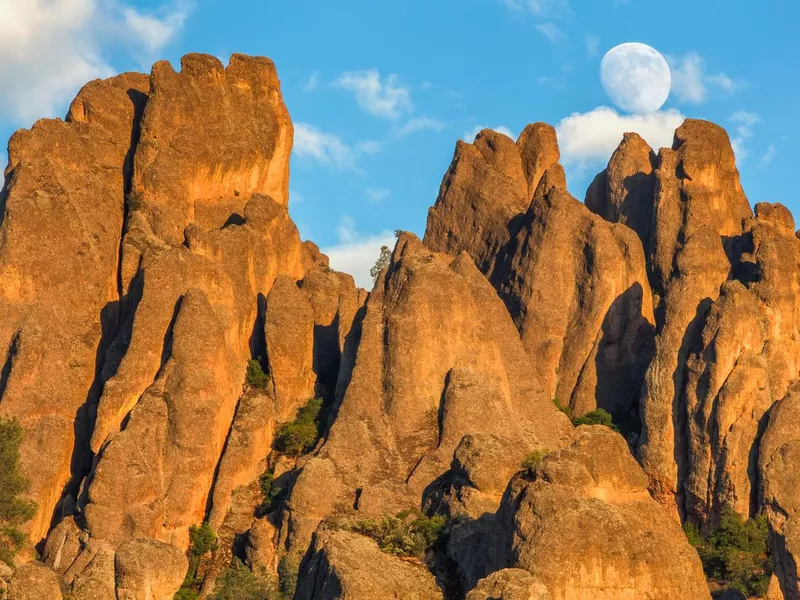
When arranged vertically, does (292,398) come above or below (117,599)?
above

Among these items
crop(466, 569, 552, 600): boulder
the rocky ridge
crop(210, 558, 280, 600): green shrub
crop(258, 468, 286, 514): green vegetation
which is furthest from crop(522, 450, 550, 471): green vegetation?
crop(258, 468, 286, 514): green vegetation

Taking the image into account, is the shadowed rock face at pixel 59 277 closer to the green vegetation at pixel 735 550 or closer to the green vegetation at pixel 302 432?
the green vegetation at pixel 302 432

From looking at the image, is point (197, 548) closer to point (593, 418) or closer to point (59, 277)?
point (59, 277)

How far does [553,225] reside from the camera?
84.5 m

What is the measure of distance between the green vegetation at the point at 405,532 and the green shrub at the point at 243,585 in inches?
380

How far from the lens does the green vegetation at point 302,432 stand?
238 feet

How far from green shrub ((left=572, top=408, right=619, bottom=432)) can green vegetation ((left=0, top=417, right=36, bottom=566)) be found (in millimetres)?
26013

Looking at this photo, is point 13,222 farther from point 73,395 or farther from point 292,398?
point 292,398

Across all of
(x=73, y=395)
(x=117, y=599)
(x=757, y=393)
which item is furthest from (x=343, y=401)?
(x=117, y=599)

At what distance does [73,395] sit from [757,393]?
3032cm

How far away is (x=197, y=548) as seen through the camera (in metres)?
68.7

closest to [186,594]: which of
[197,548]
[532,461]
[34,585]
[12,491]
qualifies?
[197,548]

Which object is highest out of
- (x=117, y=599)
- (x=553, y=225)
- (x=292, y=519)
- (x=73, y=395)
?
(x=553, y=225)

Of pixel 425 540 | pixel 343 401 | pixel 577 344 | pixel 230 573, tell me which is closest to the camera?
pixel 425 540
